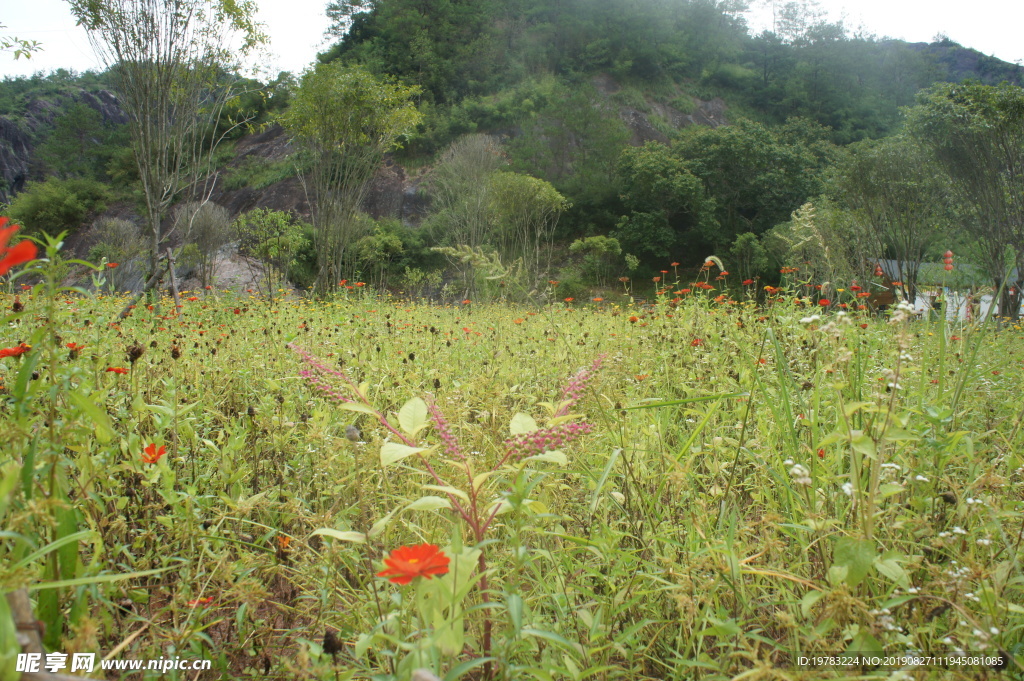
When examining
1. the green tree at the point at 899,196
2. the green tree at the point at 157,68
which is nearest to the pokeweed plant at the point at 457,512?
the green tree at the point at 157,68

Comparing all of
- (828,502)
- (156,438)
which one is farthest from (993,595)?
(156,438)

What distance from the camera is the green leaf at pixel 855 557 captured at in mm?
753

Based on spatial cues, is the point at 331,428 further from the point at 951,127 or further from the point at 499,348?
the point at 951,127

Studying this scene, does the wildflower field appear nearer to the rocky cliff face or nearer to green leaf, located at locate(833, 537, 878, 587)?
green leaf, located at locate(833, 537, 878, 587)

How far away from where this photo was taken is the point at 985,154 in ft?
39.9

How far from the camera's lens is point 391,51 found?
3419cm

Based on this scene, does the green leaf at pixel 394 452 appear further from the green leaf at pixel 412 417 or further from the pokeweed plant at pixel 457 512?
the green leaf at pixel 412 417

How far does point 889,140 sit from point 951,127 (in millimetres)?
4605

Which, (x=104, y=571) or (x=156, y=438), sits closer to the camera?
(x=104, y=571)

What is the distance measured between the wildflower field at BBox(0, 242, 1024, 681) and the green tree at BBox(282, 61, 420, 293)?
12041mm

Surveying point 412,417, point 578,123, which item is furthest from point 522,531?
point 578,123

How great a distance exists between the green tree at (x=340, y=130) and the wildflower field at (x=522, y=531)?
1204 centimetres

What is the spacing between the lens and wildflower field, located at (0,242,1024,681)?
79 cm

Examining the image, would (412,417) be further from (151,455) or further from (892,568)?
(892,568)
